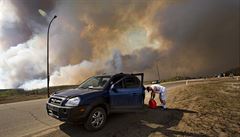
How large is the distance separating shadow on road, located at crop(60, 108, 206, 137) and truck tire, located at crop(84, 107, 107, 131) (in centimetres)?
16

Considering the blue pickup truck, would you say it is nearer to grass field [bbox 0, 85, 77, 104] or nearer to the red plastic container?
the red plastic container

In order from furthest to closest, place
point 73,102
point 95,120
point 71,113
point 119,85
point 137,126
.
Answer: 1. point 119,85
2. point 137,126
3. point 95,120
4. point 73,102
5. point 71,113

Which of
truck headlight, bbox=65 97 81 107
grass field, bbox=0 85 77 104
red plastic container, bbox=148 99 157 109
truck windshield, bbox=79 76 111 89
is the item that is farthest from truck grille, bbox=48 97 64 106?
grass field, bbox=0 85 77 104

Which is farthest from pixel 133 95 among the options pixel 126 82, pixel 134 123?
pixel 134 123

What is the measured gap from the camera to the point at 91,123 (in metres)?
6.42

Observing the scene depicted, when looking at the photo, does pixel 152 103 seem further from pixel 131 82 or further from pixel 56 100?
pixel 56 100

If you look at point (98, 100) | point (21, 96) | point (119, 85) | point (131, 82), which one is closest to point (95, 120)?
point (98, 100)

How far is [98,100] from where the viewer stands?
660 cm

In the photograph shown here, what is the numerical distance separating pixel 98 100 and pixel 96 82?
1.34 metres

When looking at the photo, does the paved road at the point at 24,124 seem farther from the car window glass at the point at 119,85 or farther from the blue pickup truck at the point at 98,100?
the car window glass at the point at 119,85

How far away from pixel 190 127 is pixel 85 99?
367 cm

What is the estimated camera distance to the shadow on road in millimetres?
6383

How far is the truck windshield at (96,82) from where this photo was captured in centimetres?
735

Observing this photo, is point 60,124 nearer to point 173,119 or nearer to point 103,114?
point 103,114
